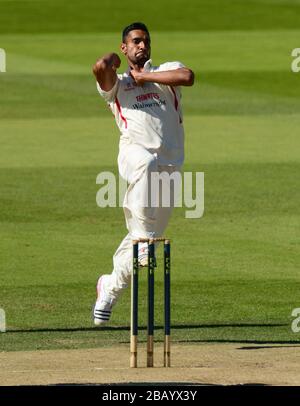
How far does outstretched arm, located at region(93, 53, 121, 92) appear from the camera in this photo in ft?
40.0

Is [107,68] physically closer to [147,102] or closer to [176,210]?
[147,102]

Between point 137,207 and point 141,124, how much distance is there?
0.67 metres

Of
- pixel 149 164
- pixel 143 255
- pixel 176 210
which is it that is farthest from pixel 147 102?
pixel 176 210

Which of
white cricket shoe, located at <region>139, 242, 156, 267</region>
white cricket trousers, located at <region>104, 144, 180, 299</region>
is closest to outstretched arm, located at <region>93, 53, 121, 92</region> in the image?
white cricket trousers, located at <region>104, 144, 180, 299</region>

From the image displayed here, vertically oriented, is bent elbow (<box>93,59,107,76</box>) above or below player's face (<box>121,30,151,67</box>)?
below

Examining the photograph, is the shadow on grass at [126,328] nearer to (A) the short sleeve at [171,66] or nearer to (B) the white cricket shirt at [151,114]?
(B) the white cricket shirt at [151,114]

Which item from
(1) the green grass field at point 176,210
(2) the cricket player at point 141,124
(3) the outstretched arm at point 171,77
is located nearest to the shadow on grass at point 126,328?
(1) the green grass field at point 176,210

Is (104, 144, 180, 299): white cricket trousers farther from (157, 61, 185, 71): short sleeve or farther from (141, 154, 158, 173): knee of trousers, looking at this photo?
(157, 61, 185, 71): short sleeve

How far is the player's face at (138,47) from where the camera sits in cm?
1241

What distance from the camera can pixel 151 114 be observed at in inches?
484

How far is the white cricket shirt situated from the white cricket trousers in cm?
8

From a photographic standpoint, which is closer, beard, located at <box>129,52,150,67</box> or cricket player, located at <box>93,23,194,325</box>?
cricket player, located at <box>93,23,194,325</box>

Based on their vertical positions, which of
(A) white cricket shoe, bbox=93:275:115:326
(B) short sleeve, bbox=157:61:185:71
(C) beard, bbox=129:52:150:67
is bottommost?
(A) white cricket shoe, bbox=93:275:115:326
